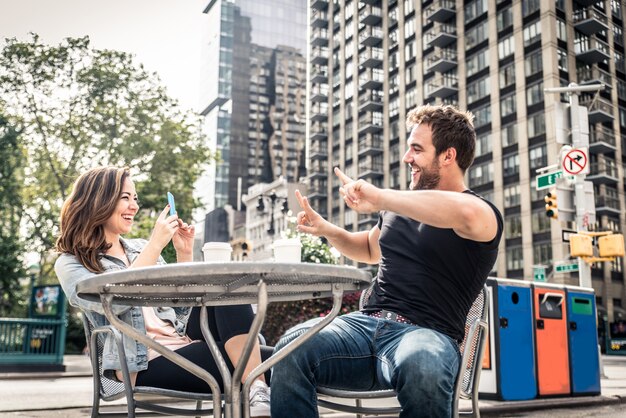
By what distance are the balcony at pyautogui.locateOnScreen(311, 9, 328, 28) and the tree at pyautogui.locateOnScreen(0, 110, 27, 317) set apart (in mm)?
54161

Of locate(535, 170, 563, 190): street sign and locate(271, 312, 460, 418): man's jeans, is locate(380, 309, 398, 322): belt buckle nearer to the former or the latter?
locate(271, 312, 460, 418): man's jeans

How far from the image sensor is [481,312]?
2.45 meters

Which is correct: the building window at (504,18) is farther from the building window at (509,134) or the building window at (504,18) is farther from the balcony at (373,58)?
the balcony at (373,58)

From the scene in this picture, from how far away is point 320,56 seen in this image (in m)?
74.2

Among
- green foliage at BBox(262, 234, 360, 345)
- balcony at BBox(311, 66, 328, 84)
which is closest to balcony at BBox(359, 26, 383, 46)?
balcony at BBox(311, 66, 328, 84)

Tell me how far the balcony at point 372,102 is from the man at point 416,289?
201 feet

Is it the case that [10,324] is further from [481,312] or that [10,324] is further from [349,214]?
[349,214]

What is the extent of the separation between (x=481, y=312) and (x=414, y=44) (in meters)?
59.1

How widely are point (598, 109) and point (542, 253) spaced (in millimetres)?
10302

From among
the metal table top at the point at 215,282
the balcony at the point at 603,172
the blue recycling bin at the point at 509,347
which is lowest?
the blue recycling bin at the point at 509,347

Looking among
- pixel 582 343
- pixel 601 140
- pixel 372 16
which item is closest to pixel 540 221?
pixel 601 140

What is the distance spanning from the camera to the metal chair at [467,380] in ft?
6.98

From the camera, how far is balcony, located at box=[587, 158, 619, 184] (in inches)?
1704

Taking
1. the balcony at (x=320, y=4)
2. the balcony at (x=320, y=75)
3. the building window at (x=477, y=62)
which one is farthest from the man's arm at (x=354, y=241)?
the balcony at (x=320, y=4)
